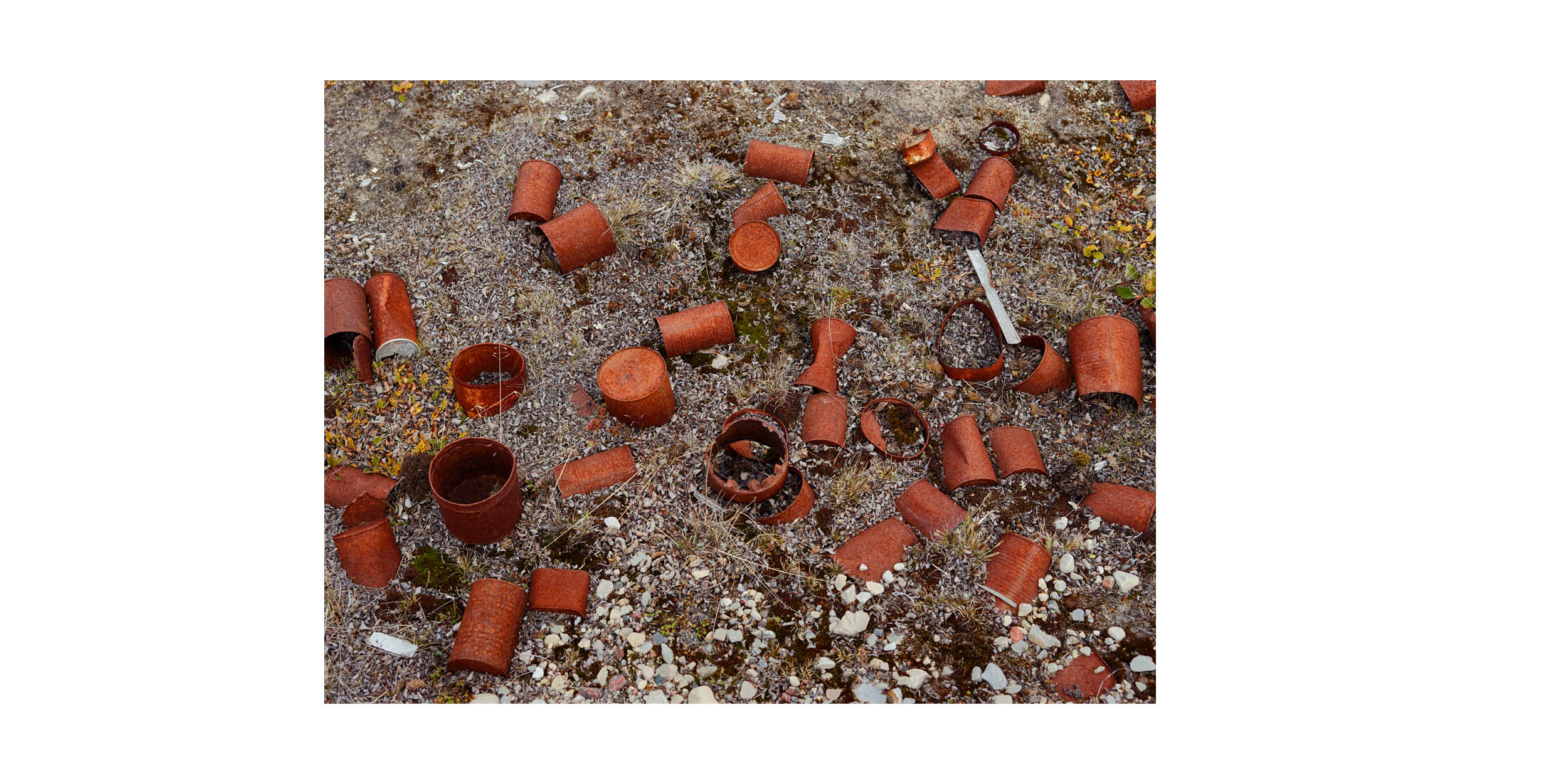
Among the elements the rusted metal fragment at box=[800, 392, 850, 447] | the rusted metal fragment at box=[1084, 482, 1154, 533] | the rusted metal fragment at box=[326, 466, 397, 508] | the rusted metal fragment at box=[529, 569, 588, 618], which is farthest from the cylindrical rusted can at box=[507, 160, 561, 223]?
the rusted metal fragment at box=[1084, 482, 1154, 533]

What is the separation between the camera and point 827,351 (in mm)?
3871

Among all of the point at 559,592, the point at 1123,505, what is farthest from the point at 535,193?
the point at 1123,505

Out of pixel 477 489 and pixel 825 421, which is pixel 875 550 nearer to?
pixel 825 421

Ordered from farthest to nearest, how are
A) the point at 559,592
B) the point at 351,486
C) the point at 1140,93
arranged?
the point at 1140,93 < the point at 351,486 < the point at 559,592

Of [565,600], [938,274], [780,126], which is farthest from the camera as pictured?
[780,126]

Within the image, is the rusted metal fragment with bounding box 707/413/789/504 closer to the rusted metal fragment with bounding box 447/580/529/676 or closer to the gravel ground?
A: the gravel ground

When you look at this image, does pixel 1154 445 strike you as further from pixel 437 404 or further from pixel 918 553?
pixel 437 404

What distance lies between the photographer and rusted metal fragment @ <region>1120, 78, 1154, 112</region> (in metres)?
4.95

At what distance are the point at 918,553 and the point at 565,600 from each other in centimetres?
149

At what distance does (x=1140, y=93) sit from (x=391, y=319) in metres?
4.44

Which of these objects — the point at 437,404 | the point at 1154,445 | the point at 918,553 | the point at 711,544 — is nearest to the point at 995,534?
the point at 918,553

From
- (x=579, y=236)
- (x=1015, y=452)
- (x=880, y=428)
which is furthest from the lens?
A: (x=579, y=236)

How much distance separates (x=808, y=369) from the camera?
385 cm

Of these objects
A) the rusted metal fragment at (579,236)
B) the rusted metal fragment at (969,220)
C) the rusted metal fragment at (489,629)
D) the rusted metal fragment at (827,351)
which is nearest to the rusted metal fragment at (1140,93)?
the rusted metal fragment at (969,220)
